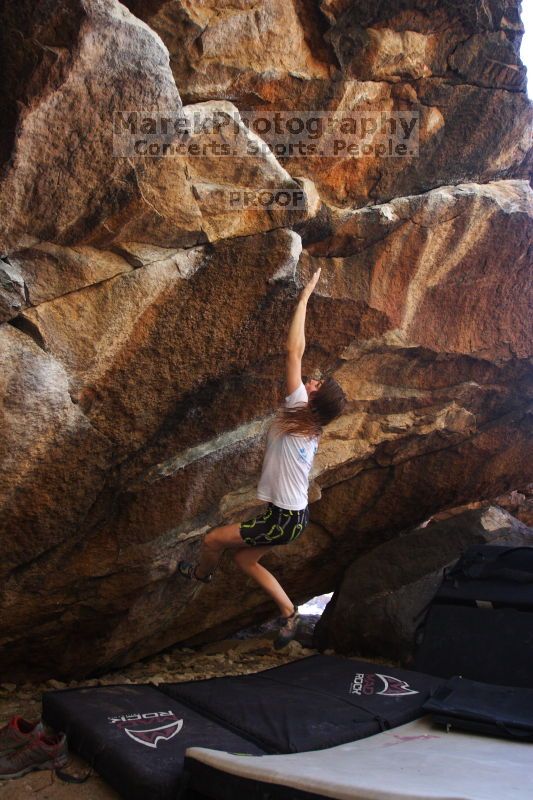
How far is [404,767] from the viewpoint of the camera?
3.02 meters

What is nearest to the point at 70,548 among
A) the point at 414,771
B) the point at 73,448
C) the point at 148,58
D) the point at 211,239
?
the point at 73,448

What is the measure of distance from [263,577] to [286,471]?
27.9 inches

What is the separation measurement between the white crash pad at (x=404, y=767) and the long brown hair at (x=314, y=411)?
5.45ft

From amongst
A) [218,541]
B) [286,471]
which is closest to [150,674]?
[218,541]

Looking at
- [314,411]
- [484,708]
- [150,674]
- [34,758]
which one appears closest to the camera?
[34,758]

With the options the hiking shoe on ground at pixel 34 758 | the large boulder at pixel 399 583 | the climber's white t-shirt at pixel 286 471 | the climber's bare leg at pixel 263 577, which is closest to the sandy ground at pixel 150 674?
the hiking shoe on ground at pixel 34 758

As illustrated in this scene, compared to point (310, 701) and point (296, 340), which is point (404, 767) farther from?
point (296, 340)

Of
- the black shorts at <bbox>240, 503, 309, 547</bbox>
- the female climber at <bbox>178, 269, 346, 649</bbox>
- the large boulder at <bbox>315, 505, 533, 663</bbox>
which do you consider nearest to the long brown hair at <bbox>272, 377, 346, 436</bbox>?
the female climber at <bbox>178, 269, 346, 649</bbox>

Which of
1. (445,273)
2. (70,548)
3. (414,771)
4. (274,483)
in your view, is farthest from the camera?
(445,273)

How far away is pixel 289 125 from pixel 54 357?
77.3 inches

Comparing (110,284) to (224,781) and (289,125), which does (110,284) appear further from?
(224,781)

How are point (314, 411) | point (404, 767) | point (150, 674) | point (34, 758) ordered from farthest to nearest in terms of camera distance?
1. point (150, 674)
2. point (314, 411)
3. point (34, 758)
4. point (404, 767)

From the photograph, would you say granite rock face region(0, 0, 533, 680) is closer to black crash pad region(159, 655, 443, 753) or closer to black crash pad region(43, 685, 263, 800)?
black crash pad region(43, 685, 263, 800)

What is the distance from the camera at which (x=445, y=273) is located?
5.20 m
